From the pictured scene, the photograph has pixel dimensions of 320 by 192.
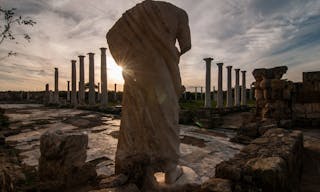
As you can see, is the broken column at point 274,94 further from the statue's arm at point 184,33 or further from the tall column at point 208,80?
the tall column at point 208,80

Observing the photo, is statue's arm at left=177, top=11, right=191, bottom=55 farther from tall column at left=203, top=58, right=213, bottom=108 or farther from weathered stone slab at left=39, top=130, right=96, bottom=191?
tall column at left=203, top=58, right=213, bottom=108

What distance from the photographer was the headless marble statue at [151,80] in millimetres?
3283

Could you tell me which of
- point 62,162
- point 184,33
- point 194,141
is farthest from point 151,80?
point 194,141

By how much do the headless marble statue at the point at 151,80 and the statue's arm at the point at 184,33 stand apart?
0.02m

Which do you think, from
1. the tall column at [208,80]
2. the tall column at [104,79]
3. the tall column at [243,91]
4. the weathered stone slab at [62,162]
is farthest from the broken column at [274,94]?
the tall column at [243,91]

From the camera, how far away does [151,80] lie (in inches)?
131

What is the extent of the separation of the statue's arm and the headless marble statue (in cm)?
2

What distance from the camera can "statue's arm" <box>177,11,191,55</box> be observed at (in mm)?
3487

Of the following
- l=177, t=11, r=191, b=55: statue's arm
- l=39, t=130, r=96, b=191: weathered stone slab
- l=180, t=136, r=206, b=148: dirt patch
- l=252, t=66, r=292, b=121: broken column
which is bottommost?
l=180, t=136, r=206, b=148: dirt patch

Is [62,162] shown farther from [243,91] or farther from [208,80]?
[243,91]

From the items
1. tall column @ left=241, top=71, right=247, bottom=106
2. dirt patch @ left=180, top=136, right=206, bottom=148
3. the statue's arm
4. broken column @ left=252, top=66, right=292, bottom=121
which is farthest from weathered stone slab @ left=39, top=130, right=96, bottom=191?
tall column @ left=241, top=71, right=247, bottom=106

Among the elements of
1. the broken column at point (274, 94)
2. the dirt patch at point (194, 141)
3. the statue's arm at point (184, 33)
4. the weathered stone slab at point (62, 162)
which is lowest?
the dirt patch at point (194, 141)

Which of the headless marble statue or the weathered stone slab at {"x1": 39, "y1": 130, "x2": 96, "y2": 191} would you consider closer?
the headless marble statue

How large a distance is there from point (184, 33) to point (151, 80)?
971mm
